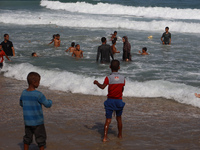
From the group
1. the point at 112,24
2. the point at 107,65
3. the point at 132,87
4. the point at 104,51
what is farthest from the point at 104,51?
the point at 112,24

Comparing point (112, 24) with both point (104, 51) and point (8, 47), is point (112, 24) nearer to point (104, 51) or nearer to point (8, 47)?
point (104, 51)

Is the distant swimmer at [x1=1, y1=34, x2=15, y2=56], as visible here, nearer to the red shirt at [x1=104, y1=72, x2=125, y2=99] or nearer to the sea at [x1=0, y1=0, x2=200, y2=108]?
the sea at [x1=0, y1=0, x2=200, y2=108]

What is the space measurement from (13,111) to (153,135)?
10.8ft

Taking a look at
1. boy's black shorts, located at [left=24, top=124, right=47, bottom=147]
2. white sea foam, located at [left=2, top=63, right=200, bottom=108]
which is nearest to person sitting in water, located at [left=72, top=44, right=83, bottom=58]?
white sea foam, located at [left=2, top=63, right=200, bottom=108]

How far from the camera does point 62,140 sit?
5.34 m

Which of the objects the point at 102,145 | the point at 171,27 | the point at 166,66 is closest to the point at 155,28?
the point at 171,27

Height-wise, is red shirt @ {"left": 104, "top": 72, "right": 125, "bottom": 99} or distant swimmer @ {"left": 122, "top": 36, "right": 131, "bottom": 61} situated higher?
distant swimmer @ {"left": 122, "top": 36, "right": 131, "bottom": 61}

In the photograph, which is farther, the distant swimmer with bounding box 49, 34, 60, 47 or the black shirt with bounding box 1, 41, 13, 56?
the distant swimmer with bounding box 49, 34, 60, 47

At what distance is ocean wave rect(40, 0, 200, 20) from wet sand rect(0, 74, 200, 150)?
3020 centimetres

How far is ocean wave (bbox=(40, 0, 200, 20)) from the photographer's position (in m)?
36.9

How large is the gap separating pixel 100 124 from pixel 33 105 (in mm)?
2318

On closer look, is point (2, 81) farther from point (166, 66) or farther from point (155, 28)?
point (155, 28)

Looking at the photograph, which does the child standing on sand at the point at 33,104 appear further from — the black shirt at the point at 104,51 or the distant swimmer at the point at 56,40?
the distant swimmer at the point at 56,40

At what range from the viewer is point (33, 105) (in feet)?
13.9
